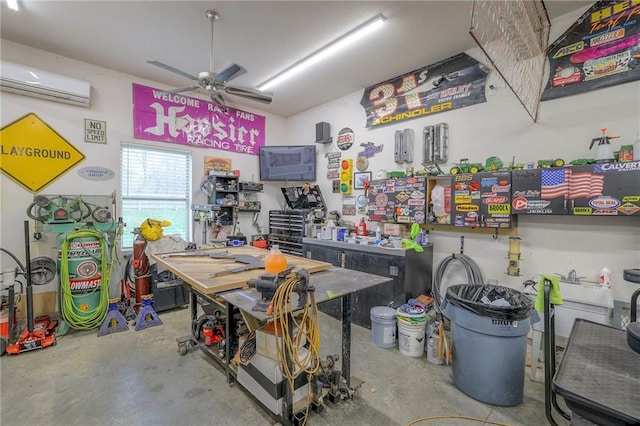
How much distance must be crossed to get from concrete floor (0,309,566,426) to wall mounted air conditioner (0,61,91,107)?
2841mm

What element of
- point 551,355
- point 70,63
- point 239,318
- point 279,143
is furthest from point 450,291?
point 70,63

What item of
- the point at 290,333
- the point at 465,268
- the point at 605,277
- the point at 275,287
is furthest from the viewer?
the point at 465,268

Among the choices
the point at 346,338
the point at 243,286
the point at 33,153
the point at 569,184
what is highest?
the point at 33,153

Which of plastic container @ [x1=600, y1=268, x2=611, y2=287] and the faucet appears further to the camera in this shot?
the faucet

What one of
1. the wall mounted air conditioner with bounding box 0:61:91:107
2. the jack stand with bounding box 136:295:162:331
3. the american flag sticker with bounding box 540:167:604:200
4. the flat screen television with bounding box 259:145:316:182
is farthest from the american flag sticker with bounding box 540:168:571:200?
the wall mounted air conditioner with bounding box 0:61:91:107

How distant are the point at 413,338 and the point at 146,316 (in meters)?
2.97

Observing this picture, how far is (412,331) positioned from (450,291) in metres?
0.60

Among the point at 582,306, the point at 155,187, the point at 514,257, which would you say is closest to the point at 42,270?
the point at 155,187

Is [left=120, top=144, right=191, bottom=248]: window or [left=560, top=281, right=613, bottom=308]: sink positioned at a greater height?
[left=120, top=144, right=191, bottom=248]: window

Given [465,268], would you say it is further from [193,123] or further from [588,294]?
[193,123]

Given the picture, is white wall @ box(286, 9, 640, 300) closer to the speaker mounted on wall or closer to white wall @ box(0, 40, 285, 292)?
the speaker mounted on wall

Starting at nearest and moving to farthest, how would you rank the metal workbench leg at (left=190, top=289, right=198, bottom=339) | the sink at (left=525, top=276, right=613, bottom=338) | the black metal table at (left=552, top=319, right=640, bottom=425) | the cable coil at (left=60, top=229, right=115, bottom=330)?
the black metal table at (left=552, top=319, right=640, bottom=425) → the sink at (left=525, top=276, right=613, bottom=338) → the metal workbench leg at (left=190, top=289, right=198, bottom=339) → the cable coil at (left=60, top=229, right=115, bottom=330)

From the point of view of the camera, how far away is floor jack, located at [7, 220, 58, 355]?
262 cm

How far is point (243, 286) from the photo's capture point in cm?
183
